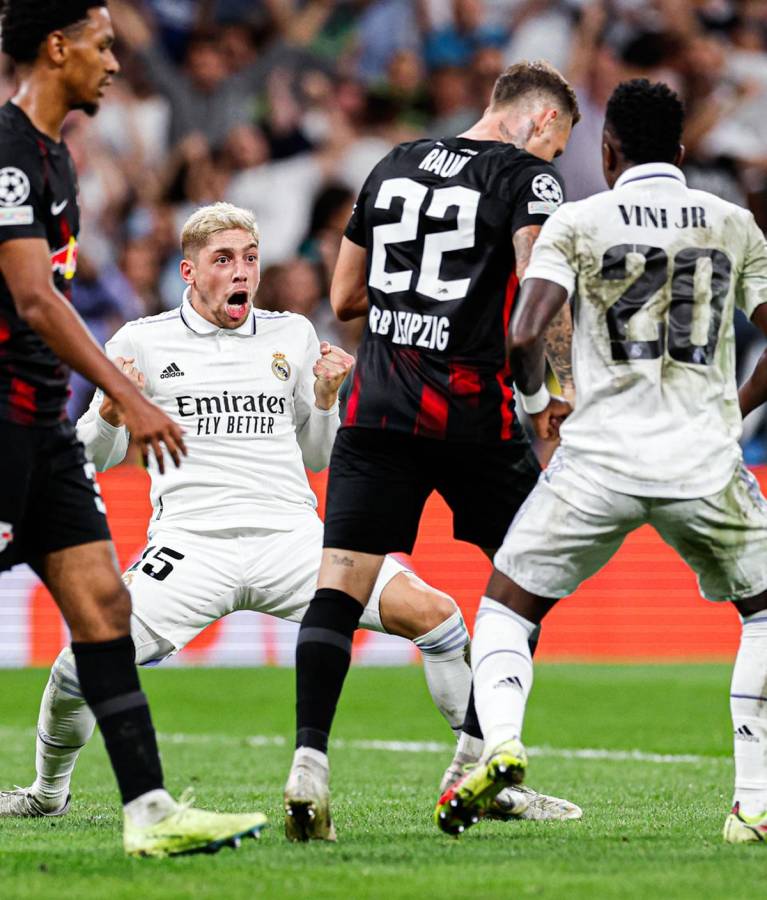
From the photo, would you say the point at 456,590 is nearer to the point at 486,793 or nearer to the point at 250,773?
the point at 250,773

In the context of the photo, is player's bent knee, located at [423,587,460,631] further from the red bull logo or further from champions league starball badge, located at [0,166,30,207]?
champions league starball badge, located at [0,166,30,207]

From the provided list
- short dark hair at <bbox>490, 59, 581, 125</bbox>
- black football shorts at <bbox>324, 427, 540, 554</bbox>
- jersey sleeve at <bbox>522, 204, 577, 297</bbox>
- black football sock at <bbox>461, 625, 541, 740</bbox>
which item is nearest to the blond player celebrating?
black football sock at <bbox>461, 625, 541, 740</bbox>

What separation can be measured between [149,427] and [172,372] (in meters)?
2.16

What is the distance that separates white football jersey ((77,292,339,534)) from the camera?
20.6ft

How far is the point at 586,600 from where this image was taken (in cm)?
1510

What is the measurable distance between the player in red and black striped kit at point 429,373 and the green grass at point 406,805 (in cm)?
77

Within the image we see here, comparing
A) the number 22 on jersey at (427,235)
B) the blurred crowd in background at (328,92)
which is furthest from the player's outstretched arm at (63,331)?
the blurred crowd in background at (328,92)

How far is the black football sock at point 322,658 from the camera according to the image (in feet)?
16.5

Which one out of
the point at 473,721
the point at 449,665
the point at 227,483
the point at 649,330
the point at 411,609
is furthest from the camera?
the point at 227,483

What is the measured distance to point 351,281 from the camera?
5617 mm

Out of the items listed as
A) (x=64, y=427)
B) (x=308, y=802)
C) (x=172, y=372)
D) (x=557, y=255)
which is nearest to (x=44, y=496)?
(x=64, y=427)

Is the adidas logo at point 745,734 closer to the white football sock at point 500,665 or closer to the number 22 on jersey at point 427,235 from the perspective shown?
the white football sock at point 500,665

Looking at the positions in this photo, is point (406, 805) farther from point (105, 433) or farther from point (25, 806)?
point (105, 433)

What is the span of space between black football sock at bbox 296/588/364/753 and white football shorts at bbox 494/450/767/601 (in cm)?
61
